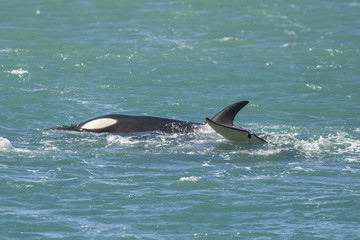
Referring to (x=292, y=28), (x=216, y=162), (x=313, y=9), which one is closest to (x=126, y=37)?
(x=292, y=28)

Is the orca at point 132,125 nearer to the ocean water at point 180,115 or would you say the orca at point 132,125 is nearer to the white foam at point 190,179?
the ocean water at point 180,115

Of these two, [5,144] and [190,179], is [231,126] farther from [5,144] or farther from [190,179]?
[5,144]

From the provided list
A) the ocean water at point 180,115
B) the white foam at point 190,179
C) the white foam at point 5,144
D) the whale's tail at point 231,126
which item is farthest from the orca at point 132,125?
the white foam at point 190,179

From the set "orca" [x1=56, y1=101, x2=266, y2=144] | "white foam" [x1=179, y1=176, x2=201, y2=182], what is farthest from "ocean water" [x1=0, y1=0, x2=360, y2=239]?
"orca" [x1=56, y1=101, x2=266, y2=144]

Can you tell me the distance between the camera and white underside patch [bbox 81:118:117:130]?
17.3 meters

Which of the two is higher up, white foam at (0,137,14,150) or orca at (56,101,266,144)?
orca at (56,101,266,144)

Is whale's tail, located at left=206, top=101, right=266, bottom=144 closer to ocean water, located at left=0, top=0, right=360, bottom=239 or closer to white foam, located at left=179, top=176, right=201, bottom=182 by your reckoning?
ocean water, located at left=0, top=0, right=360, bottom=239

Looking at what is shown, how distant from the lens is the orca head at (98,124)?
17266 millimetres

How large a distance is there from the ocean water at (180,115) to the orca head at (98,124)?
0.34 metres

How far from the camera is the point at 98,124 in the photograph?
1734cm

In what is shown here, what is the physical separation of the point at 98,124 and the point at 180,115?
369 cm

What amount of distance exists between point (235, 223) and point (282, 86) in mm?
13025

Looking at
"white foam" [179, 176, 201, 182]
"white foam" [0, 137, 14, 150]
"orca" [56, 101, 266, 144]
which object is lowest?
"white foam" [179, 176, 201, 182]

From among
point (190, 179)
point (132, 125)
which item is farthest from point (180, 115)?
point (190, 179)
